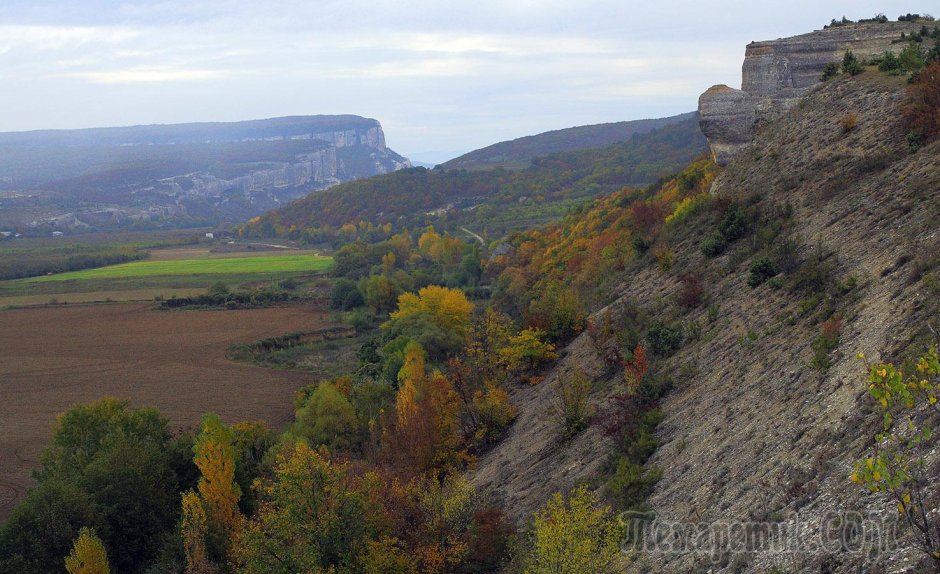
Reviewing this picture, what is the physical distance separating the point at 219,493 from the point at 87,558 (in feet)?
16.4

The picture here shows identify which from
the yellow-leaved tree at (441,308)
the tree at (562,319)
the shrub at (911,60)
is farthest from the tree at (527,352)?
the yellow-leaved tree at (441,308)

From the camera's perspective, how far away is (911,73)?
2705 centimetres

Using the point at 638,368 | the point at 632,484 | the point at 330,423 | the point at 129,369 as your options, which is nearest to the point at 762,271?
the point at 638,368

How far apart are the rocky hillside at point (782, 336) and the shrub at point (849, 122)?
155 mm

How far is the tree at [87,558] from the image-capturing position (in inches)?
886

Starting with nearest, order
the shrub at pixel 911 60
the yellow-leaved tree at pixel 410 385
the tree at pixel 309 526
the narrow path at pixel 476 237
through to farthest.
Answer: the tree at pixel 309 526
the shrub at pixel 911 60
the yellow-leaved tree at pixel 410 385
the narrow path at pixel 476 237

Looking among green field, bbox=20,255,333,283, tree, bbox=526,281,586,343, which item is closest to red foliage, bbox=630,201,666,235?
tree, bbox=526,281,586,343

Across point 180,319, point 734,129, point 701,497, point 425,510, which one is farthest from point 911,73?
point 180,319

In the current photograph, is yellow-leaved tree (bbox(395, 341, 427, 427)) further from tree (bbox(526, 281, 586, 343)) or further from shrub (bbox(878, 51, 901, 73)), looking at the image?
shrub (bbox(878, 51, 901, 73))

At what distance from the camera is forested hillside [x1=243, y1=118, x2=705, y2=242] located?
139250 mm

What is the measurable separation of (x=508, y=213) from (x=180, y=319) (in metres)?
73.2

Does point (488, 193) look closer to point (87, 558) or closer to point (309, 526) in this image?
point (87, 558)

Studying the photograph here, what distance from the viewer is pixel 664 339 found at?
2486 cm

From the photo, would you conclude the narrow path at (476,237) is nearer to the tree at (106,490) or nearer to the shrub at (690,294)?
the tree at (106,490)
